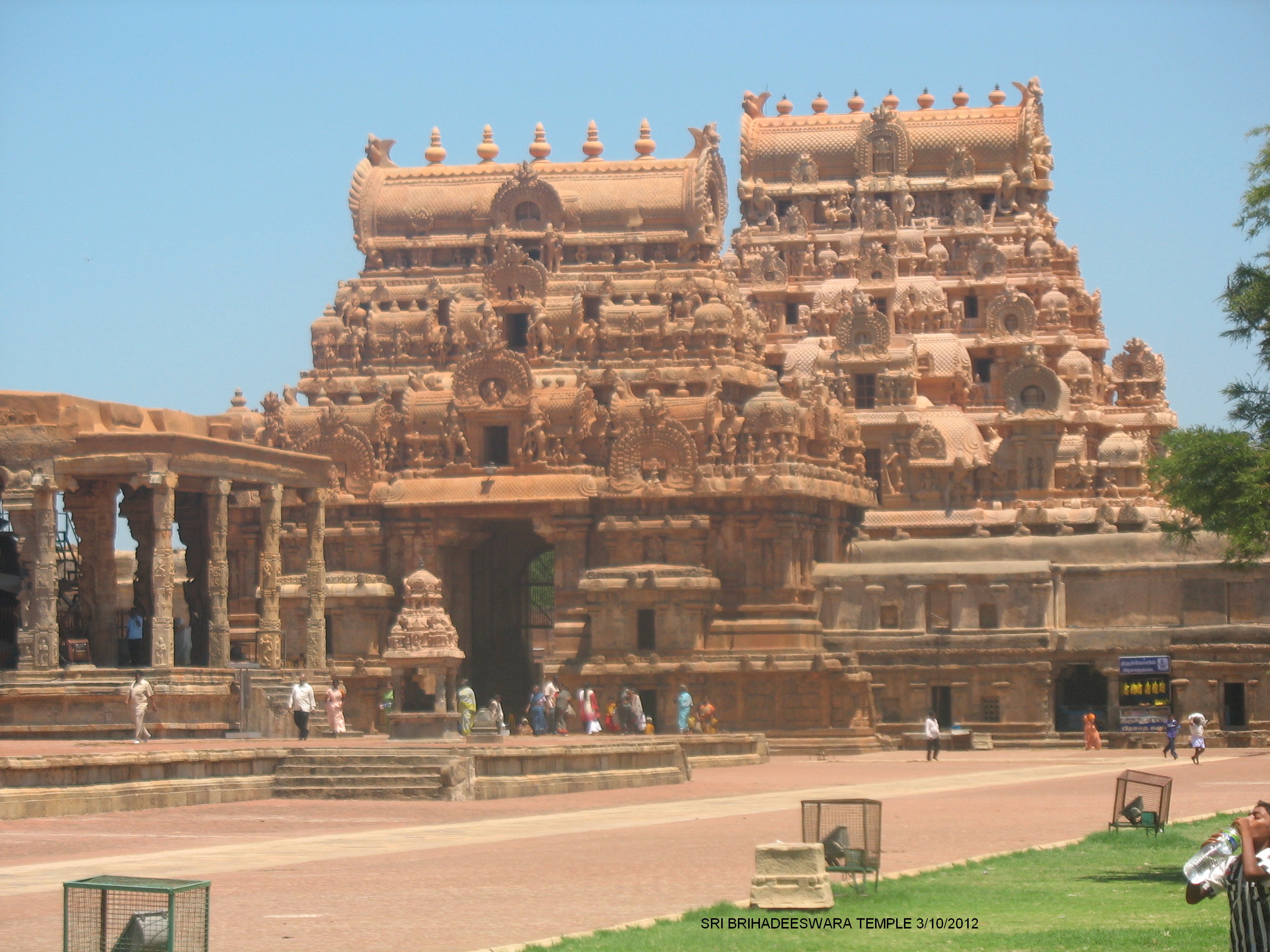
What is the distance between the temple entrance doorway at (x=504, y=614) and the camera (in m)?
79.2

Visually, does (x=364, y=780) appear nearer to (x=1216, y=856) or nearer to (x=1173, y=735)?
(x=1216, y=856)

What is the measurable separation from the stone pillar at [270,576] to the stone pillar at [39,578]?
6.96m

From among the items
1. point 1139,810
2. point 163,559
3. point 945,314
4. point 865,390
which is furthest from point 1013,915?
point 945,314

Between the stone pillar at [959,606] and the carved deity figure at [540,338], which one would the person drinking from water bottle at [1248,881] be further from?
the carved deity figure at [540,338]

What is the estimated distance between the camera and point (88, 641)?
57000 millimetres

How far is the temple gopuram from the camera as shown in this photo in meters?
62.0

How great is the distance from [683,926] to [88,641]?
37700 millimetres

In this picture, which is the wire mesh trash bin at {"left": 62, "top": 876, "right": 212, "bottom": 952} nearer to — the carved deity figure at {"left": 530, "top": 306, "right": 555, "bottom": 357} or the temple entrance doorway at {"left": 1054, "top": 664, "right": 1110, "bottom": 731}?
the temple entrance doorway at {"left": 1054, "top": 664, "right": 1110, "bottom": 731}

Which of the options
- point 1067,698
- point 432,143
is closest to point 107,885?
point 1067,698

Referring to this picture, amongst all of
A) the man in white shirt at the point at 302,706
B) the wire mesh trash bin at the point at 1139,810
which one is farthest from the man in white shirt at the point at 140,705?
the wire mesh trash bin at the point at 1139,810

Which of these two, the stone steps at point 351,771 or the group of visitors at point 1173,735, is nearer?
the stone steps at point 351,771

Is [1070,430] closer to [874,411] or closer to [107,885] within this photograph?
[874,411]

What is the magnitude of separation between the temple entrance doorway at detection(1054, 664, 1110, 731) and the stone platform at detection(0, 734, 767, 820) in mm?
27618

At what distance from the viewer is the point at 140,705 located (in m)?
49.5
